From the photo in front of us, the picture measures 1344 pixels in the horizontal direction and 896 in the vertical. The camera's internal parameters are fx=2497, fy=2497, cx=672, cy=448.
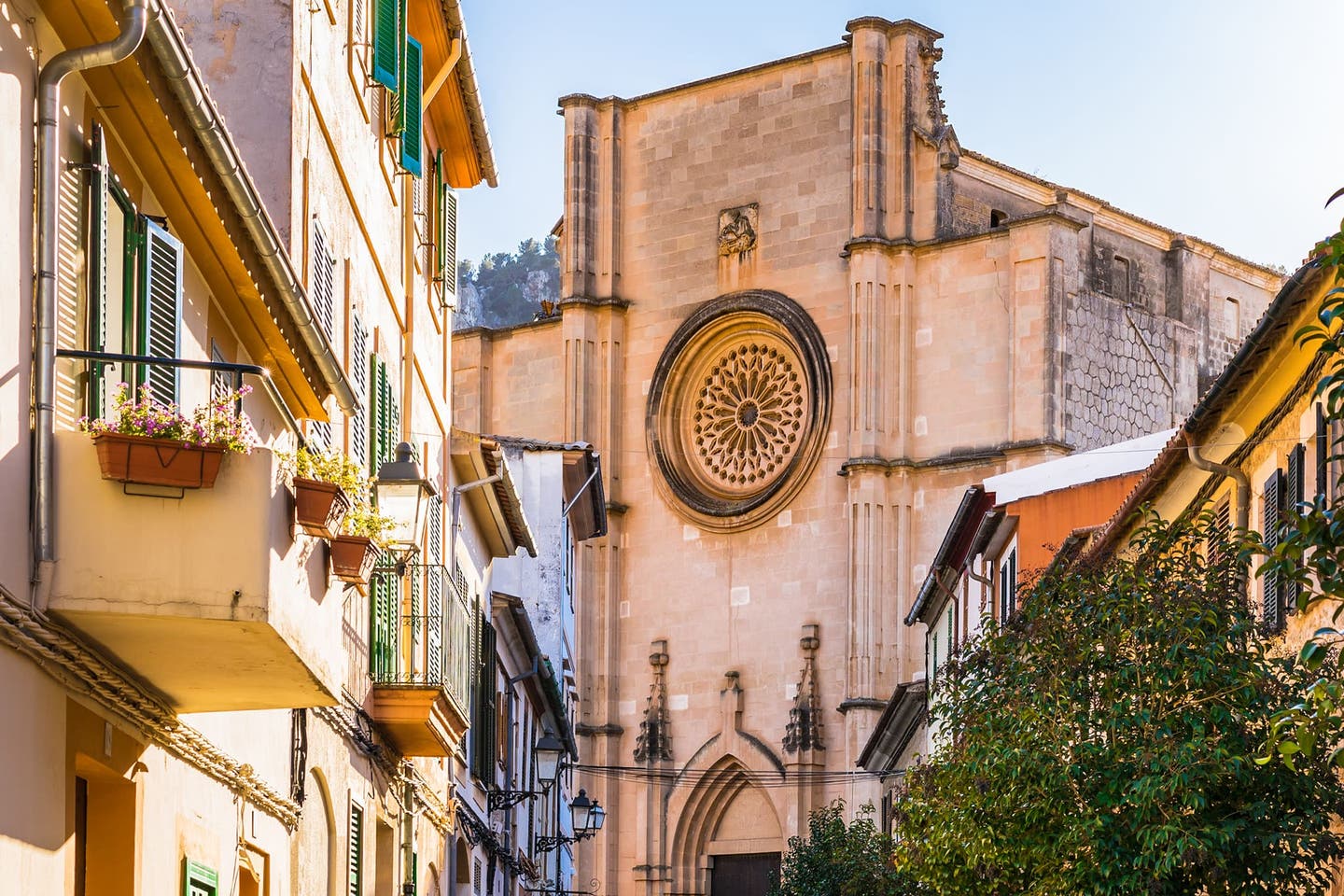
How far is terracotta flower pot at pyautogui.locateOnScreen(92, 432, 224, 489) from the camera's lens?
826 centimetres

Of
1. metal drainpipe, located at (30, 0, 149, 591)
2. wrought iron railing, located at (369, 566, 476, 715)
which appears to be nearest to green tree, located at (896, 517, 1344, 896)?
wrought iron railing, located at (369, 566, 476, 715)

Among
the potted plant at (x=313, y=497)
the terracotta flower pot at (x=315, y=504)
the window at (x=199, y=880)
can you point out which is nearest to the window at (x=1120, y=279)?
the window at (x=199, y=880)

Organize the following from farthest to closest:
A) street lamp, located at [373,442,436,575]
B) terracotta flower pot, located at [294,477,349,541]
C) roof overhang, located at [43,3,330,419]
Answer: street lamp, located at [373,442,436,575] → terracotta flower pot, located at [294,477,349,541] → roof overhang, located at [43,3,330,419]

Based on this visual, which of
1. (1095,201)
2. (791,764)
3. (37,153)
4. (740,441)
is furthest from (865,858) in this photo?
(37,153)

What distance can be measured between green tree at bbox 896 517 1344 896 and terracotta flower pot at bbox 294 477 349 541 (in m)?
6.24

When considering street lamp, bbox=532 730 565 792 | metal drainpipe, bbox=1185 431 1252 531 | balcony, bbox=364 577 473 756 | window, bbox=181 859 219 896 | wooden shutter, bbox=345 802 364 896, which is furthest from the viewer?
street lamp, bbox=532 730 565 792

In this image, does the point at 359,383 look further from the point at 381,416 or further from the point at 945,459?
the point at 945,459

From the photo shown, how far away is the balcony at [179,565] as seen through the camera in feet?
27.5

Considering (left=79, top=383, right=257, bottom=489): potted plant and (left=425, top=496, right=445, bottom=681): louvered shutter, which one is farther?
(left=425, top=496, right=445, bottom=681): louvered shutter

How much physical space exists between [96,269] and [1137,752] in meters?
7.98

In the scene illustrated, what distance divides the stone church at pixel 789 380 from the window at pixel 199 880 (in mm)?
36870

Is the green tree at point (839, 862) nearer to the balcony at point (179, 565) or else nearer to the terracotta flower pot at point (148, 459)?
the balcony at point (179, 565)

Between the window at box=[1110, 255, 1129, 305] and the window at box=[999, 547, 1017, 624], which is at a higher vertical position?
the window at box=[1110, 255, 1129, 305]

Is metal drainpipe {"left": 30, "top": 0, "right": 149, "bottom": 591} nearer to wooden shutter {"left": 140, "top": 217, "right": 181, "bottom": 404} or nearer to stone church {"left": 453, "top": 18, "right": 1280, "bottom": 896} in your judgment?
wooden shutter {"left": 140, "top": 217, "right": 181, "bottom": 404}
